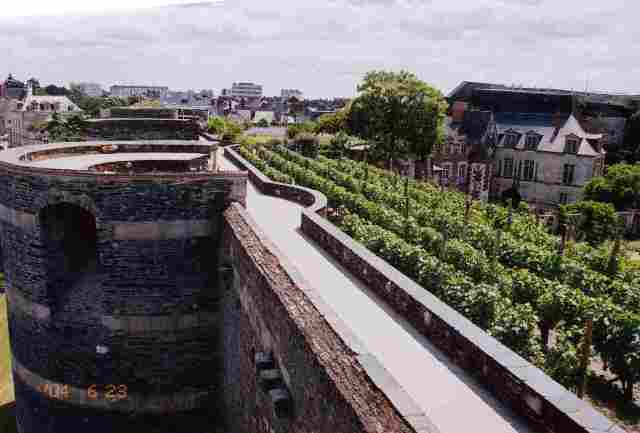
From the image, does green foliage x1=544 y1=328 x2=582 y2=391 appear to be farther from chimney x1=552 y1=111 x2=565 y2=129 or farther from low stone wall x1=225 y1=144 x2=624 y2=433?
chimney x1=552 y1=111 x2=565 y2=129

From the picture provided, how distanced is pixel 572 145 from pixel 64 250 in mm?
50423

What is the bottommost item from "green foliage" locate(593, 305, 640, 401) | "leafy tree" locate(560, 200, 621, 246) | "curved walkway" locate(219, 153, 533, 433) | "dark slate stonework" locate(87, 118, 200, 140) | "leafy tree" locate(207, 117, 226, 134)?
"leafy tree" locate(560, 200, 621, 246)

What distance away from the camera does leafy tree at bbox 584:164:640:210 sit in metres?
48.7

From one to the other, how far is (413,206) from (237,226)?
14985 mm

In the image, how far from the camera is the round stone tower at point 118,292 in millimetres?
14211

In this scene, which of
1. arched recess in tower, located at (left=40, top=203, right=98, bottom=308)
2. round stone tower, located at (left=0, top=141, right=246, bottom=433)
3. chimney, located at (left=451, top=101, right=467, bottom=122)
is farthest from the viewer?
chimney, located at (left=451, top=101, right=467, bottom=122)

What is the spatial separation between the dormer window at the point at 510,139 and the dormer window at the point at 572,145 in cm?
512

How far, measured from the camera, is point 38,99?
346ft

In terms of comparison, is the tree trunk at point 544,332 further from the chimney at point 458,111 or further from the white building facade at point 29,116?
the white building facade at point 29,116

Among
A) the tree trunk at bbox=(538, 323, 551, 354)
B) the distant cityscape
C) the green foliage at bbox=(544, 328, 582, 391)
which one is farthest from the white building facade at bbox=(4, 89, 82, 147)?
the green foliage at bbox=(544, 328, 582, 391)

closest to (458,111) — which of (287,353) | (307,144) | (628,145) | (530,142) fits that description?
(530,142)

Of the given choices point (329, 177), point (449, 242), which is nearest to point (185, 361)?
point (449, 242)

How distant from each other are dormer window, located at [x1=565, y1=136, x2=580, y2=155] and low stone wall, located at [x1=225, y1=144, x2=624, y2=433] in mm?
45019

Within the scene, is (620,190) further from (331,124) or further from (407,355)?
(407,355)
